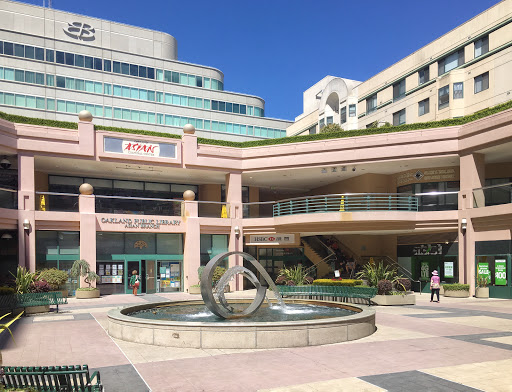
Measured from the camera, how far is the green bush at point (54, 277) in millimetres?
26047

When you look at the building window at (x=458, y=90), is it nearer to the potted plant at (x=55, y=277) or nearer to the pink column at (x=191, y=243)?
the pink column at (x=191, y=243)

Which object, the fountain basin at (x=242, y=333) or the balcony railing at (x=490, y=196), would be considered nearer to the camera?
the fountain basin at (x=242, y=333)

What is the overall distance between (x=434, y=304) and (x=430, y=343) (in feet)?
38.3

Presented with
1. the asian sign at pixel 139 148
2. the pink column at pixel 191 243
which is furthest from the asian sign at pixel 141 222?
the asian sign at pixel 139 148

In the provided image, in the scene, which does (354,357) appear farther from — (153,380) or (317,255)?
(317,255)

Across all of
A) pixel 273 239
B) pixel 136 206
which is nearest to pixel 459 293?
pixel 273 239

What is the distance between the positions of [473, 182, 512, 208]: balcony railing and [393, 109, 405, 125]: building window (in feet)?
69.0

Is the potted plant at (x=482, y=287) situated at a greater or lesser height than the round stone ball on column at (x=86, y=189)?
lesser

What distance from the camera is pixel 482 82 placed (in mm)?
39562

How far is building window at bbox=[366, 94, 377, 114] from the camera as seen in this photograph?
5378 cm

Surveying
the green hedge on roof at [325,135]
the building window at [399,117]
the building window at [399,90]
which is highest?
the building window at [399,90]

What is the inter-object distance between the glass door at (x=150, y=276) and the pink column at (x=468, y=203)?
19134 mm

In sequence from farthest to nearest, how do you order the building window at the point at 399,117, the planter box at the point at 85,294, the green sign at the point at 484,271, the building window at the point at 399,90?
the building window at the point at 399,90 → the building window at the point at 399,117 → the planter box at the point at 85,294 → the green sign at the point at 484,271

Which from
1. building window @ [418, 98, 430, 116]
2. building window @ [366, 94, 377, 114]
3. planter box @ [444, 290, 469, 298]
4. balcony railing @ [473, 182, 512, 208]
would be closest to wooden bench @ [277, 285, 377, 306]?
planter box @ [444, 290, 469, 298]
